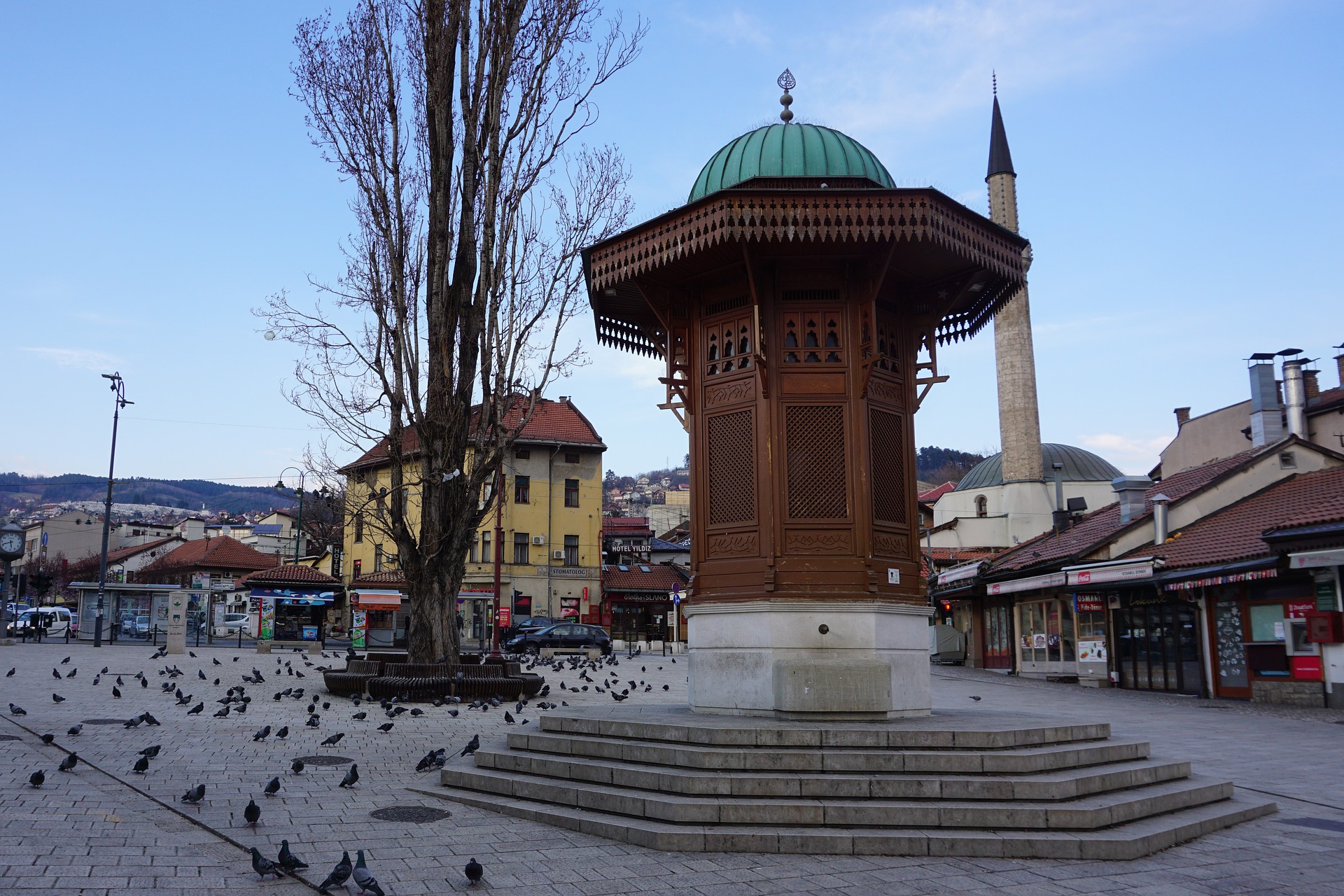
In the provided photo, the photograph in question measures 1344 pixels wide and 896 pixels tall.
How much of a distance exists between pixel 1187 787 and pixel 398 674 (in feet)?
39.3

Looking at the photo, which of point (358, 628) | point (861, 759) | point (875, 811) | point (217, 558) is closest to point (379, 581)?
point (358, 628)

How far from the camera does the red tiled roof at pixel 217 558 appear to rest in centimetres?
5950

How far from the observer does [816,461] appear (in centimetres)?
975

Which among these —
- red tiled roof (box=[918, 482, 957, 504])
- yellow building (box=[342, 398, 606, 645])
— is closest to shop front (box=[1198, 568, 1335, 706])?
yellow building (box=[342, 398, 606, 645])

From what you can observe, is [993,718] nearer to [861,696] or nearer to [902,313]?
[861,696]

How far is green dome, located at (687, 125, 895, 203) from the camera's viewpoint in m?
10.6

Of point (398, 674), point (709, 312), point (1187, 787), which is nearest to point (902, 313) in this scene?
point (709, 312)

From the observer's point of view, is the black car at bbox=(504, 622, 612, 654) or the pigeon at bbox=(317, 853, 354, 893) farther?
the black car at bbox=(504, 622, 612, 654)

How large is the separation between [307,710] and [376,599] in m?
26.7

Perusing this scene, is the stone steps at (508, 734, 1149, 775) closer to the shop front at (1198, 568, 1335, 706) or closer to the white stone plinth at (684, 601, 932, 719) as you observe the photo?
the white stone plinth at (684, 601, 932, 719)

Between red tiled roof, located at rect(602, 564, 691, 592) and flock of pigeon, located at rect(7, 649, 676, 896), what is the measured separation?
20.5 m

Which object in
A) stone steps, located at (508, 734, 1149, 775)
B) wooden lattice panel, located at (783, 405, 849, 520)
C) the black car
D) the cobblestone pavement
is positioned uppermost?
wooden lattice panel, located at (783, 405, 849, 520)

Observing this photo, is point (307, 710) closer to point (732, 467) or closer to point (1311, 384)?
point (732, 467)

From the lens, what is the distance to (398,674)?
16109 millimetres
